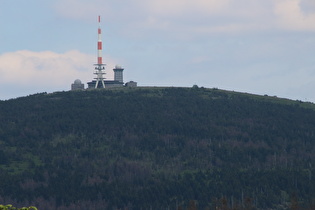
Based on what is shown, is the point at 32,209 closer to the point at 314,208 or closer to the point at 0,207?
the point at 0,207

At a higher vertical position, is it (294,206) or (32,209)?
(32,209)

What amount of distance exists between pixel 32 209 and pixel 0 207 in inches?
62.1

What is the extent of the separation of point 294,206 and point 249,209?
18.5m

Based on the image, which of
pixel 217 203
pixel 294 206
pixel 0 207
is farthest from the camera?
pixel 217 203

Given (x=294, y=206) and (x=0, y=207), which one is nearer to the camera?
(x=0, y=207)

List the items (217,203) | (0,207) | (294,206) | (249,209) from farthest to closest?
1. (217,203)
2. (249,209)
3. (294,206)
4. (0,207)

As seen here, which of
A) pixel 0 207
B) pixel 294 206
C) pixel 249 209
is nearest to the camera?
pixel 0 207

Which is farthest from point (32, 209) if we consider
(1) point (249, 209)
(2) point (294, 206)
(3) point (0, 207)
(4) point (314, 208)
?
(4) point (314, 208)

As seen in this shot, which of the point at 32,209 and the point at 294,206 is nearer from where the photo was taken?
the point at 32,209

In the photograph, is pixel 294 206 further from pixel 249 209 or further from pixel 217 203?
pixel 217 203

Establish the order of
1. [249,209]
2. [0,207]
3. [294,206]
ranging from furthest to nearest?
[249,209]
[294,206]
[0,207]

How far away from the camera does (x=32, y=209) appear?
27031mm

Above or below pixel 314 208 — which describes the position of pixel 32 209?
above

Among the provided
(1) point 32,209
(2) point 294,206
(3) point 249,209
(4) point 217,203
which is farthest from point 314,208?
(1) point 32,209
